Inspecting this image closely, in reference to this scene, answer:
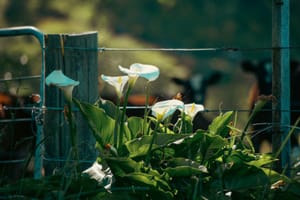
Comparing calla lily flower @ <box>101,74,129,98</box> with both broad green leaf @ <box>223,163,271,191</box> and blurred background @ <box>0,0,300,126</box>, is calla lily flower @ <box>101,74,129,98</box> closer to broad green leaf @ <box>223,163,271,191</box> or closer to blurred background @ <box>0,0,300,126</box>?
broad green leaf @ <box>223,163,271,191</box>

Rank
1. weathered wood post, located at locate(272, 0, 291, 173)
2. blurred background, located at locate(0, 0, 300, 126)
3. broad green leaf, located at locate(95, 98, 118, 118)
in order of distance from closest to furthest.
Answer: broad green leaf, located at locate(95, 98, 118, 118) < weathered wood post, located at locate(272, 0, 291, 173) < blurred background, located at locate(0, 0, 300, 126)

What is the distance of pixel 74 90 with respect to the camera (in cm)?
438

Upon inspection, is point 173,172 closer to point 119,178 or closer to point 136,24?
point 119,178

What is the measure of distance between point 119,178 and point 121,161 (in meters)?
0.11

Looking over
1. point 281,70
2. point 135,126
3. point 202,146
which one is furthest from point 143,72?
point 281,70

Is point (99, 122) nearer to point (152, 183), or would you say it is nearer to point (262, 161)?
point (152, 183)

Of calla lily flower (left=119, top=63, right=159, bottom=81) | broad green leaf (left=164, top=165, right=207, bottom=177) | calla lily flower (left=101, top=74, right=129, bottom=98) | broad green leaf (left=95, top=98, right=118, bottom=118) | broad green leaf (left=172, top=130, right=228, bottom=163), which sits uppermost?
calla lily flower (left=119, top=63, right=159, bottom=81)

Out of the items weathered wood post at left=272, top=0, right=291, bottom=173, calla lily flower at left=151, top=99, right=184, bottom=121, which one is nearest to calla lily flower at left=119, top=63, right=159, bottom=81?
calla lily flower at left=151, top=99, right=184, bottom=121

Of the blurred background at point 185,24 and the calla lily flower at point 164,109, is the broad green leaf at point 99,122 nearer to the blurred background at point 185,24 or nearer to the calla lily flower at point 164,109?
the calla lily flower at point 164,109

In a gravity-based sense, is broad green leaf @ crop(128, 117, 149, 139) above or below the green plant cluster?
above

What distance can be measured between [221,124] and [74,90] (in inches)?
39.5

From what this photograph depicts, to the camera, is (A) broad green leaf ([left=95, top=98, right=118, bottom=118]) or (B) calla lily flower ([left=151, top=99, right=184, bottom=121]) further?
(A) broad green leaf ([left=95, top=98, right=118, bottom=118])

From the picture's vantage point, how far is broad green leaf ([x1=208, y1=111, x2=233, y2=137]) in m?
3.61

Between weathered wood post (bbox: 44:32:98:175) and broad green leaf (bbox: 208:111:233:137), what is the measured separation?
88cm
